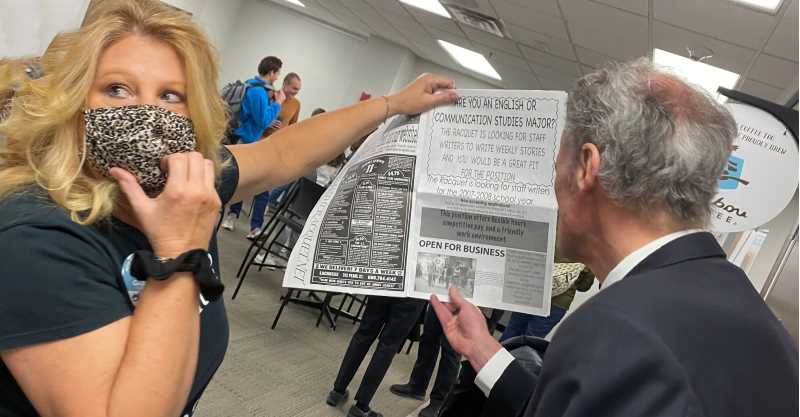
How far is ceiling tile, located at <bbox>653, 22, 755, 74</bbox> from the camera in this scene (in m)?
4.25

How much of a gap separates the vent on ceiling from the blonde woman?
531 cm

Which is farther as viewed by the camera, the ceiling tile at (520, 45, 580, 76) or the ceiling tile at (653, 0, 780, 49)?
the ceiling tile at (520, 45, 580, 76)

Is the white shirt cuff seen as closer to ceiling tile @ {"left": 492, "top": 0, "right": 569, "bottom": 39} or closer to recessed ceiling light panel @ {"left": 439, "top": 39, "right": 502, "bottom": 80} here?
ceiling tile @ {"left": 492, "top": 0, "right": 569, "bottom": 39}

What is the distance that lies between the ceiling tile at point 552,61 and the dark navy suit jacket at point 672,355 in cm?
623

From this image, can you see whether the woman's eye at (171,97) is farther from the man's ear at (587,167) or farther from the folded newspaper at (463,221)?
the man's ear at (587,167)

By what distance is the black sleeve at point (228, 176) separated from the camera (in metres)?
1.10

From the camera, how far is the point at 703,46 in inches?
174

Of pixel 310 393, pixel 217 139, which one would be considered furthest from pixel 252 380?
pixel 217 139

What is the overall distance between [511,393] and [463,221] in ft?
1.24

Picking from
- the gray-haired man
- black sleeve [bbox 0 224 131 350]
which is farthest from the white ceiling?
black sleeve [bbox 0 224 131 350]

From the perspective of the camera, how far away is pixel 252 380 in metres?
2.73


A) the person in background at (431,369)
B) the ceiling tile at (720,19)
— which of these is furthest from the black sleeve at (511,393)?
the ceiling tile at (720,19)

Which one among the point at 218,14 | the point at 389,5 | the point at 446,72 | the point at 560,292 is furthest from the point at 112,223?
the point at 446,72

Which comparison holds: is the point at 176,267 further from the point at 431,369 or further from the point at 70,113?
the point at 431,369
